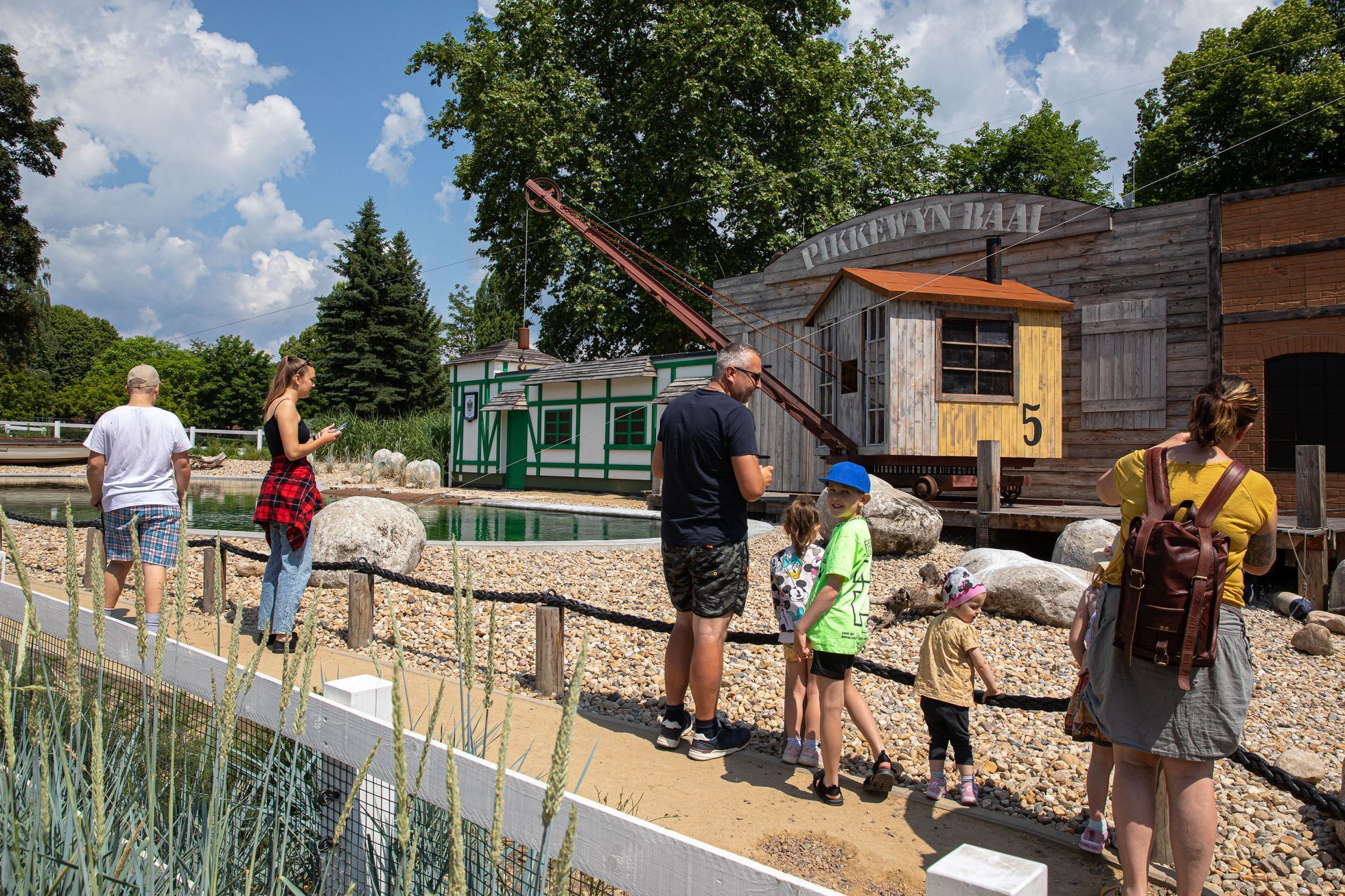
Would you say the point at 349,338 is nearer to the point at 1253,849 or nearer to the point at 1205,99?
the point at 1205,99

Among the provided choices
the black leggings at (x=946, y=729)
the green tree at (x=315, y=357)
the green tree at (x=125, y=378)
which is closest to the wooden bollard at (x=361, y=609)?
the black leggings at (x=946, y=729)

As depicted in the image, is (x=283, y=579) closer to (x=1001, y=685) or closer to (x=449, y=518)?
(x=1001, y=685)

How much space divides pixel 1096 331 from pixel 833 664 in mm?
10952

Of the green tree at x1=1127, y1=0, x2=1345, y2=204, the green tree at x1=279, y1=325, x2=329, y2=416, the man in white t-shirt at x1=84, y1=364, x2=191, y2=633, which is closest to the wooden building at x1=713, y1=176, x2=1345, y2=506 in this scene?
the man in white t-shirt at x1=84, y1=364, x2=191, y2=633

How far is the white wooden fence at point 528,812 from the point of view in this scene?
4.97 feet

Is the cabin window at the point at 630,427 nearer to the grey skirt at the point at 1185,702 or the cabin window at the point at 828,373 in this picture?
the cabin window at the point at 828,373

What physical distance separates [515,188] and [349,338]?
49.1 feet

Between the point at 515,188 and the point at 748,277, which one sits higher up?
the point at 515,188

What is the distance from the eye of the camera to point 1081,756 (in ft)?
14.1

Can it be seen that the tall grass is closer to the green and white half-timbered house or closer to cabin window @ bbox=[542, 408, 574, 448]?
the green and white half-timbered house

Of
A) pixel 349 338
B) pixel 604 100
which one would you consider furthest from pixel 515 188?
pixel 349 338

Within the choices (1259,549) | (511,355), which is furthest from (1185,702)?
(511,355)

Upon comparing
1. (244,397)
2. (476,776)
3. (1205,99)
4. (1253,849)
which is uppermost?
(1205,99)

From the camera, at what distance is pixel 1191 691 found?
258 centimetres
